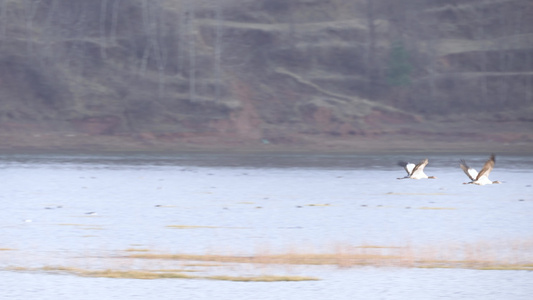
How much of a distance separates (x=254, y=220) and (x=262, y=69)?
51.7 metres

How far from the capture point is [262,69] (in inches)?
2859

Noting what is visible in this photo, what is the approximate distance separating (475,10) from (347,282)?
234ft

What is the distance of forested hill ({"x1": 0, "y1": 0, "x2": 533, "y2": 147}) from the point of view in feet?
209

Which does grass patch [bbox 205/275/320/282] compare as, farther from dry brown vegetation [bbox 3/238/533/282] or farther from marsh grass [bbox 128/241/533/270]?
marsh grass [bbox 128/241/533/270]

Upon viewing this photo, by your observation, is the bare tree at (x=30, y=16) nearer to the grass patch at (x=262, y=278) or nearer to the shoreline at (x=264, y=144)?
the shoreline at (x=264, y=144)

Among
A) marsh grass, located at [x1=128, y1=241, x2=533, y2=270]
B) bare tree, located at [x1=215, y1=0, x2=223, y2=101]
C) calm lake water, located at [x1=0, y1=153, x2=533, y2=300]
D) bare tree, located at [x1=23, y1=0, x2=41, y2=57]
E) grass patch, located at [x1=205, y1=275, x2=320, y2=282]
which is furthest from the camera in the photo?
bare tree, located at [x1=23, y1=0, x2=41, y2=57]

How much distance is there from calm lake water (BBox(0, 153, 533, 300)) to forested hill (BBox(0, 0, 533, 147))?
19787mm

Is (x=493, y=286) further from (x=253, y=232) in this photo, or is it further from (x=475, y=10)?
(x=475, y=10)

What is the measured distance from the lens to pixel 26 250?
16.1 meters

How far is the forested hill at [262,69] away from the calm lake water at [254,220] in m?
19.8

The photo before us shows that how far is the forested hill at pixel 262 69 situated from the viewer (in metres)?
63.8

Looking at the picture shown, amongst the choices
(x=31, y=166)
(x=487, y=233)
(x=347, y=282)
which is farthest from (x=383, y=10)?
(x=347, y=282)

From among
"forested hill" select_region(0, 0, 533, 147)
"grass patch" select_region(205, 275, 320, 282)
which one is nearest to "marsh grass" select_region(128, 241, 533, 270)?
"grass patch" select_region(205, 275, 320, 282)

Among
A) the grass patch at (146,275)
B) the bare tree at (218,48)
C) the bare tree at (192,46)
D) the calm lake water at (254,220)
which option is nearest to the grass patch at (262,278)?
the grass patch at (146,275)
